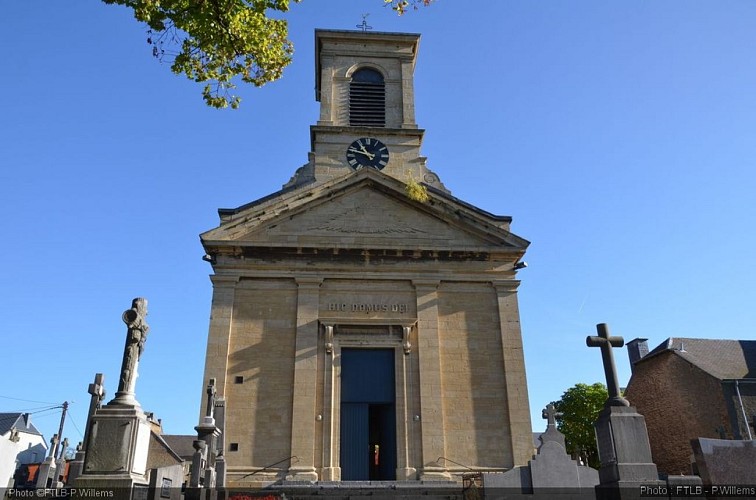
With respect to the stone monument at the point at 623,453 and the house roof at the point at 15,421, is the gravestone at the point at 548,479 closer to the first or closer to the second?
the stone monument at the point at 623,453

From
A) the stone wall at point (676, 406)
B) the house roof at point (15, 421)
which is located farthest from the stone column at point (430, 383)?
the house roof at point (15, 421)

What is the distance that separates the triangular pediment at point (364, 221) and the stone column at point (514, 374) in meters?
1.90

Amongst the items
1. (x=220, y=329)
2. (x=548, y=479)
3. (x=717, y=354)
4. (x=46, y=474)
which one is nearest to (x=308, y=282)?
(x=220, y=329)

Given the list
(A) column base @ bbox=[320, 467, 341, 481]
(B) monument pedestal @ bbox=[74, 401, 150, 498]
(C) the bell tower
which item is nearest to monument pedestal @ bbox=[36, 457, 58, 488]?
(A) column base @ bbox=[320, 467, 341, 481]

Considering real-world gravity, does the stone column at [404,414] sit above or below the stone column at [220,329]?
below

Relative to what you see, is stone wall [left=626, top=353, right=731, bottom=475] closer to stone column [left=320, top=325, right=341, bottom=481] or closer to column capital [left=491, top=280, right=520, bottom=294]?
column capital [left=491, top=280, right=520, bottom=294]

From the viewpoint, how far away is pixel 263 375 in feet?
64.7

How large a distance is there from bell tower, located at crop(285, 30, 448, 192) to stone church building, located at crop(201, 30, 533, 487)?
2.36 m

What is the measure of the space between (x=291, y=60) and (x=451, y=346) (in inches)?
518

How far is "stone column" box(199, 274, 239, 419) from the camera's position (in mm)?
19391

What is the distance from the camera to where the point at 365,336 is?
2045 centimetres

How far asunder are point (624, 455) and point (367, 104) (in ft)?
71.1

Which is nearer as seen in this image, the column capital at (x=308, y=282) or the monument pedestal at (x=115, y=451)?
the monument pedestal at (x=115, y=451)

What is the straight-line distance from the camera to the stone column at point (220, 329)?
19.4 meters
